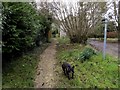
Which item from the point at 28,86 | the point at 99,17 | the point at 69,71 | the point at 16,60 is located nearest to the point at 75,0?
the point at 99,17

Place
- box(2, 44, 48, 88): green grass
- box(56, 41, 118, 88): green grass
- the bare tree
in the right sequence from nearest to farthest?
box(2, 44, 48, 88): green grass
box(56, 41, 118, 88): green grass
the bare tree

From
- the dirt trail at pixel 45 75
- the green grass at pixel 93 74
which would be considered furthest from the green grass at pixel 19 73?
the green grass at pixel 93 74

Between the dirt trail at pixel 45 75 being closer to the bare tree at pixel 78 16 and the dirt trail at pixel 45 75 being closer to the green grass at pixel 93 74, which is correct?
the green grass at pixel 93 74

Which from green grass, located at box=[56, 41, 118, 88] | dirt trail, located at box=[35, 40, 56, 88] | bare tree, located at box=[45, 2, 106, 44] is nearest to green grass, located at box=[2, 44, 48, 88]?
dirt trail, located at box=[35, 40, 56, 88]

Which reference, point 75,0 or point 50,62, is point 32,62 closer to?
point 50,62

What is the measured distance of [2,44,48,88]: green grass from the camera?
273 inches

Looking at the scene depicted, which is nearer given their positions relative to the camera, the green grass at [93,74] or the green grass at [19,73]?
the green grass at [19,73]

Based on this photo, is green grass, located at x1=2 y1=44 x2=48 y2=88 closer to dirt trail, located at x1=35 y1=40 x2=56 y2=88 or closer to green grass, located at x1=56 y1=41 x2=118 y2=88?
dirt trail, located at x1=35 y1=40 x2=56 y2=88

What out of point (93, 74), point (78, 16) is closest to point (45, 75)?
point (93, 74)

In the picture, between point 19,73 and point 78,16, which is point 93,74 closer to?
point 19,73

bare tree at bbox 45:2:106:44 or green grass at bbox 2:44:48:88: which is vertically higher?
bare tree at bbox 45:2:106:44

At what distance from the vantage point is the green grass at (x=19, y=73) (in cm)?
695

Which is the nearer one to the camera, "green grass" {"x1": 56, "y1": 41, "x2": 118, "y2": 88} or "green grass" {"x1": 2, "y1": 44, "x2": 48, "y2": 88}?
"green grass" {"x1": 2, "y1": 44, "x2": 48, "y2": 88}

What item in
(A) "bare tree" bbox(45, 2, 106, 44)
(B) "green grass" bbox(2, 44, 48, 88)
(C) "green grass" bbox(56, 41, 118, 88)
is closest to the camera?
(B) "green grass" bbox(2, 44, 48, 88)
